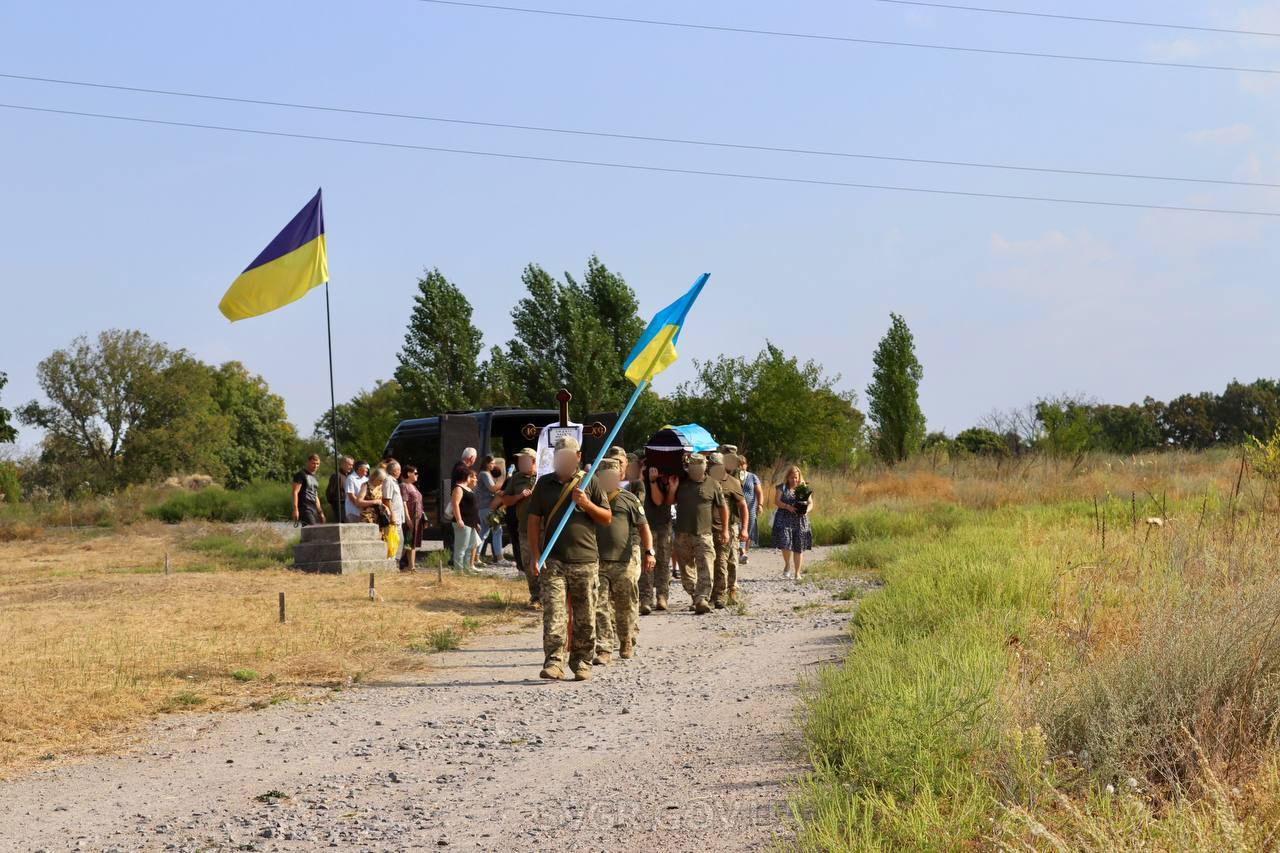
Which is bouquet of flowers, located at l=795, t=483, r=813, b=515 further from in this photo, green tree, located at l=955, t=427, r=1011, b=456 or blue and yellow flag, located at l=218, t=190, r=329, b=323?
green tree, located at l=955, t=427, r=1011, b=456

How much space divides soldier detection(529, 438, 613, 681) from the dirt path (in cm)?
34

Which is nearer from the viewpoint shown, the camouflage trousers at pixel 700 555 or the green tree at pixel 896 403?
Result: the camouflage trousers at pixel 700 555

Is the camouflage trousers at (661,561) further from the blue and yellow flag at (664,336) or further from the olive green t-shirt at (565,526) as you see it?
the olive green t-shirt at (565,526)

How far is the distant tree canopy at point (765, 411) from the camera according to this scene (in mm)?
48375

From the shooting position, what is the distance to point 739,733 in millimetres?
7703

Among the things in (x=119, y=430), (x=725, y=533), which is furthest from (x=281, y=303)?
(x=119, y=430)

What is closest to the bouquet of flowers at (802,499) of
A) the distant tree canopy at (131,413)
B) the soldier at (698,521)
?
the soldier at (698,521)

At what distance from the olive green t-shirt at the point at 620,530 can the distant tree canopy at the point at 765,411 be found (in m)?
35.2

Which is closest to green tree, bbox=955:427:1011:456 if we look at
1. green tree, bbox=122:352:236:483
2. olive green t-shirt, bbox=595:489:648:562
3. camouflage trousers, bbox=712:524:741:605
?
camouflage trousers, bbox=712:524:741:605

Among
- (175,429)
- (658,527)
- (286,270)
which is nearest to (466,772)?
(658,527)

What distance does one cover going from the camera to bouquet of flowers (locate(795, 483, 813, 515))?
1952cm

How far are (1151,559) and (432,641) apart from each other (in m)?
6.42

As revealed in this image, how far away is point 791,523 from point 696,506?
4.57 meters

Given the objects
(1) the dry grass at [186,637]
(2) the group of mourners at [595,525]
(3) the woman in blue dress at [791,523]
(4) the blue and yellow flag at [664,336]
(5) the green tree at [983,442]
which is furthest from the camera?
(5) the green tree at [983,442]
